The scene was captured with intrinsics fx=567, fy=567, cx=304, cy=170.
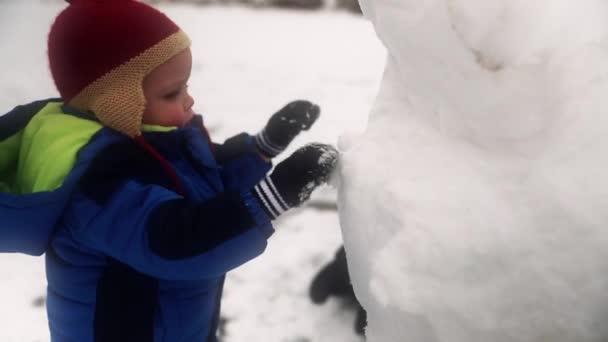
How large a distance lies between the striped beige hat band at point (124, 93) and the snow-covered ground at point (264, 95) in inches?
43.0

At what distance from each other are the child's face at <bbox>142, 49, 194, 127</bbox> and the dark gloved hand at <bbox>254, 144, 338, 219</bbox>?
25cm

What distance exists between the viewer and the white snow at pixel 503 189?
79 cm

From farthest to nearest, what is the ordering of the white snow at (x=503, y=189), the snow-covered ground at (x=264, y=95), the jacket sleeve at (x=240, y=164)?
the snow-covered ground at (x=264, y=95)
the jacket sleeve at (x=240, y=164)
the white snow at (x=503, y=189)

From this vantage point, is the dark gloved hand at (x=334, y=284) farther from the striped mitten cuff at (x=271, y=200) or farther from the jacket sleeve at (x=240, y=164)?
the striped mitten cuff at (x=271, y=200)

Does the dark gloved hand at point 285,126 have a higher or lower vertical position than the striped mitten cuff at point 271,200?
lower

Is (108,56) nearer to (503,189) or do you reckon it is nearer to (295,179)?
(295,179)

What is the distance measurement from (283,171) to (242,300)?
1.16m

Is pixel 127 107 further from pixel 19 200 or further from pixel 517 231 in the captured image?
pixel 517 231

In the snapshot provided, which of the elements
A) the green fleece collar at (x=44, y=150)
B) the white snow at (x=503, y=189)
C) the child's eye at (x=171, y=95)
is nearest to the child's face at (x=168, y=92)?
the child's eye at (x=171, y=95)

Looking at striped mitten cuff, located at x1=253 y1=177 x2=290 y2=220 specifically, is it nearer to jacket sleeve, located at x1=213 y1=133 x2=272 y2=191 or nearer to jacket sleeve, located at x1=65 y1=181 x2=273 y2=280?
jacket sleeve, located at x1=65 y1=181 x2=273 y2=280

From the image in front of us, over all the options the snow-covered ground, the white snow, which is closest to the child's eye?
the white snow

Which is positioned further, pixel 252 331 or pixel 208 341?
Result: pixel 252 331

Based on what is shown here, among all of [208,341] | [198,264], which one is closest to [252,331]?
[208,341]

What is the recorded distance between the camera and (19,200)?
3.41 feet
